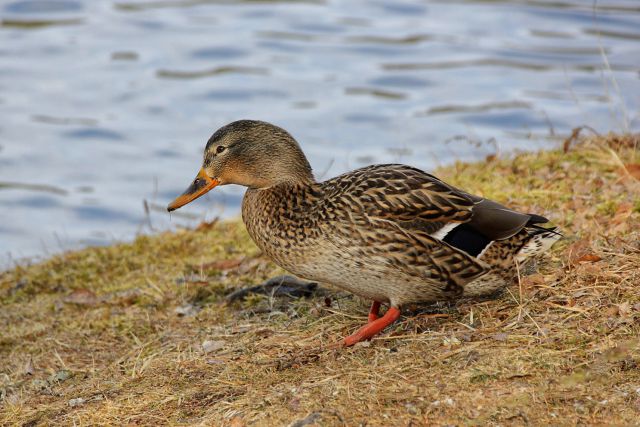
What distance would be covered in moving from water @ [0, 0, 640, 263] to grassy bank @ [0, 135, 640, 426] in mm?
3300

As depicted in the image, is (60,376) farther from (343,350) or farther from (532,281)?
(532,281)

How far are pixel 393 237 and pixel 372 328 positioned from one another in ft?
1.41

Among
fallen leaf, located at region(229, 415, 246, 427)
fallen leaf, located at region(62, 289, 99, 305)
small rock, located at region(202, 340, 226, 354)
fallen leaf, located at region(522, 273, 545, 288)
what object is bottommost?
fallen leaf, located at region(62, 289, 99, 305)

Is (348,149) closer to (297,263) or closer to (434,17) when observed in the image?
(434,17)

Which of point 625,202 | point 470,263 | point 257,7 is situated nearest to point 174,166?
point 257,7

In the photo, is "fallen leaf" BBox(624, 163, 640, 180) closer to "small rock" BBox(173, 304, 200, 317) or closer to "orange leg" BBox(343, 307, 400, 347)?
"orange leg" BBox(343, 307, 400, 347)

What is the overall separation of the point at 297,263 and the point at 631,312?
1.51m

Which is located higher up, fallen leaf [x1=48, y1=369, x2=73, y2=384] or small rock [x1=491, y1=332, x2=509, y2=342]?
small rock [x1=491, y1=332, x2=509, y2=342]

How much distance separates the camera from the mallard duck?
4.96 m

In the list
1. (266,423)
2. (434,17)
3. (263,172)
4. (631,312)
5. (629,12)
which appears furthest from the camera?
(434,17)

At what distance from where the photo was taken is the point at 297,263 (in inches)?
201

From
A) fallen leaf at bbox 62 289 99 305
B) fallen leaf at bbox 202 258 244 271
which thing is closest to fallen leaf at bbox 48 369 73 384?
fallen leaf at bbox 62 289 99 305

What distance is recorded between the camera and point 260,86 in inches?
564

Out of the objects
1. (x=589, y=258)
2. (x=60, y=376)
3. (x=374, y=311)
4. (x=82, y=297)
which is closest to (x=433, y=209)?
(x=374, y=311)
